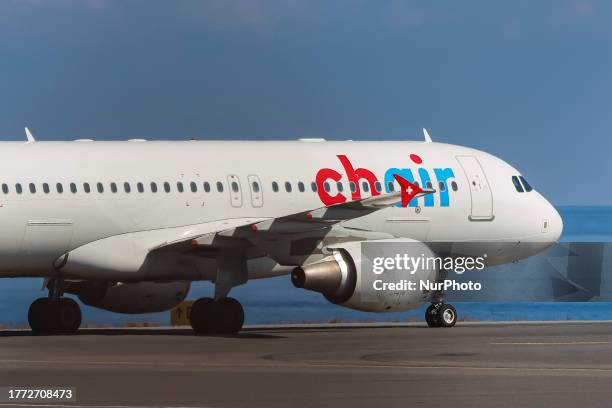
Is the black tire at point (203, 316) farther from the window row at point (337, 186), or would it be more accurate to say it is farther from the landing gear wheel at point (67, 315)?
the window row at point (337, 186)

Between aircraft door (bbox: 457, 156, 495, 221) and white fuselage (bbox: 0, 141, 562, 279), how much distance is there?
27 mm

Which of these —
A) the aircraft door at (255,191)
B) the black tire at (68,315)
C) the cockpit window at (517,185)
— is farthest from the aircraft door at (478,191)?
the black tire at (68,315)

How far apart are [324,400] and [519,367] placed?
6551 mm

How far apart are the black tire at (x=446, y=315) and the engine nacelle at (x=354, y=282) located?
4.38 meters

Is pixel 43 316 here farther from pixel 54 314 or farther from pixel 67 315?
pixel 67 315

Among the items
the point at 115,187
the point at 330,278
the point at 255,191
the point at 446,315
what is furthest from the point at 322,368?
the point at 446,315

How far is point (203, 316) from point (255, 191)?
376 centimetres

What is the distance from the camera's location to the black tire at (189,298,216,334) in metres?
37.5

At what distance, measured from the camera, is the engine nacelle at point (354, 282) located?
116 feet

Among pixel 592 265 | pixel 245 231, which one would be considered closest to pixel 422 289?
pixel 245 231

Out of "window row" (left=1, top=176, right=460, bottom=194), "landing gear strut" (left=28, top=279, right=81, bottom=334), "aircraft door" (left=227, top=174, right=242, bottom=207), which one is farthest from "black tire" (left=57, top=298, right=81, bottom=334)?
"aircraft door" (left=227, top=174, right=242, bottom=207)

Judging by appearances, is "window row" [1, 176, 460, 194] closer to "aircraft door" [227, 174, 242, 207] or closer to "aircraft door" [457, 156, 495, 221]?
"aircraft door" [227, 174, 242, 207]

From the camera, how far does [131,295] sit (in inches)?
1609

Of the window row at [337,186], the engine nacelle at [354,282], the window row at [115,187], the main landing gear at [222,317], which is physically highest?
the window row at [337,186]
